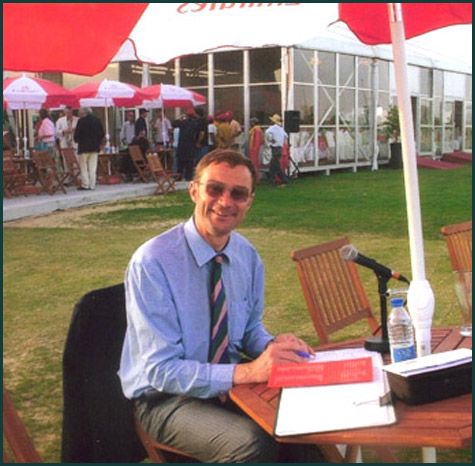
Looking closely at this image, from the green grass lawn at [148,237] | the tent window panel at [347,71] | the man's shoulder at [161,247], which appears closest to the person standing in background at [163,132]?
the green grass lawn at [148,237]

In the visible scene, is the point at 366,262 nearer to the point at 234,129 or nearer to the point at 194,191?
the point at 194,191

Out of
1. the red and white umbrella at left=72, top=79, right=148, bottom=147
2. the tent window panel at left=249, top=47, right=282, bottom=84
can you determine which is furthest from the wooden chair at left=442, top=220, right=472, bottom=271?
the tent window panel at left=249, top=47, right=282, bottom=84

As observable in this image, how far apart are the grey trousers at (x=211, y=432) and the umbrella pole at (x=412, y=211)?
57 cm

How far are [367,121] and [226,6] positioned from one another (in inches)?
894

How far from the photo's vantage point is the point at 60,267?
9195 mm

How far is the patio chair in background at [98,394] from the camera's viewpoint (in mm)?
2758

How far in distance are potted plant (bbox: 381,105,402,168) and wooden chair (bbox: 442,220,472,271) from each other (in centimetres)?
2160

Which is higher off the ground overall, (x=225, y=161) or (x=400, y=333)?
(x=225, y=161)

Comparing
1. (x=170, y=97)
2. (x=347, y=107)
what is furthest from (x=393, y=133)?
(x=170, y=97)

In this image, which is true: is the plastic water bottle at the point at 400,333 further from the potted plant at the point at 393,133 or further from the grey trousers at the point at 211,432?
the potted plant at the point at 393,133

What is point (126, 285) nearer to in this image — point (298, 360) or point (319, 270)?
point (298, 360)

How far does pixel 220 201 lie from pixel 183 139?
1712cm

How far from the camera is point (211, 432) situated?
253 cm

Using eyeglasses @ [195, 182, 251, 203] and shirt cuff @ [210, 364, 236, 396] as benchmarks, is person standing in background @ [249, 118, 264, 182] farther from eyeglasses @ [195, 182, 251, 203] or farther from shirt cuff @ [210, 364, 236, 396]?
shirt cuff @ [210, 364, 236, 396]
